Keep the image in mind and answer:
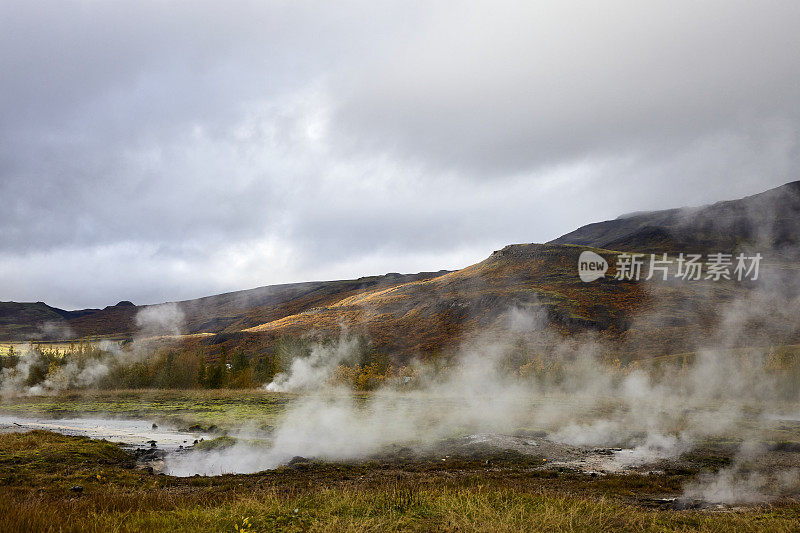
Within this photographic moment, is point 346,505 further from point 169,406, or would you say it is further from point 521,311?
point 521,311

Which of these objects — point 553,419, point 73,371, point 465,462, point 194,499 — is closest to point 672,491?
point 465,462

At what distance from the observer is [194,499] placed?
1284 cm

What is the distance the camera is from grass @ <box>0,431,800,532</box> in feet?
32.9

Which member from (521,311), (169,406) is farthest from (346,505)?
(521,311)

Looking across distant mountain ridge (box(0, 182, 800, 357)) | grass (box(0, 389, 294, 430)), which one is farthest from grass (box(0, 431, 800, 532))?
distant mountain ridge (box(0, 182, 800, 357))

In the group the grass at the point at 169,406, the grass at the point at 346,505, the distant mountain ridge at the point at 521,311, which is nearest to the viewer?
the grass at the point at 346,505

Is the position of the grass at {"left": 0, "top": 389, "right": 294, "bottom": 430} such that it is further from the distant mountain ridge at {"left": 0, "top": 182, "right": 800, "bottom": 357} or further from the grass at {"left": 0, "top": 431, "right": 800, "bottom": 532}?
the distant mountain ridge at {"left": 0, "top": 182, "right": 800, "bottom": 357}

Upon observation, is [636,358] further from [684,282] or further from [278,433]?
[278,433]

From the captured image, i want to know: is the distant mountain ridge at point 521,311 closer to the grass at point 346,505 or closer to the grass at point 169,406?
the grass at point 169,406

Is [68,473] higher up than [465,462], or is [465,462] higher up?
[68,473]

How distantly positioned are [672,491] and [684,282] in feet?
312

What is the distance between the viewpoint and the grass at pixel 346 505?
10.0 meters

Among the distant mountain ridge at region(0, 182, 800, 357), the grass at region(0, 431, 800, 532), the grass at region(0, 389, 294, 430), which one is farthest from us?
the distant mountain ridge at region(0, 182, 800, 357)

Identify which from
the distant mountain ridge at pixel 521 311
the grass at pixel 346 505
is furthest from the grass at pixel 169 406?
the distant mountain ridge at pixel 521 311
